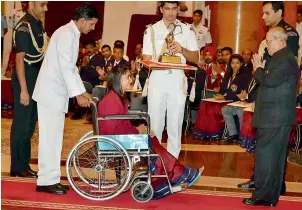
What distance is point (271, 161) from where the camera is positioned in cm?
508

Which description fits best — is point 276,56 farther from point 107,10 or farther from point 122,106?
point 107,10

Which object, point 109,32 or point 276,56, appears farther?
point 109,32

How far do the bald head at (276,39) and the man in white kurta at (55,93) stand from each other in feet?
4.37

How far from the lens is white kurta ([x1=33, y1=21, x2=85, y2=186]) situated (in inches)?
205

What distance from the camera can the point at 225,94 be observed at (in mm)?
9070

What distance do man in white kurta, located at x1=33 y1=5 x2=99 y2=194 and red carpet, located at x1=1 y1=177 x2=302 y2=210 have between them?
0.17m

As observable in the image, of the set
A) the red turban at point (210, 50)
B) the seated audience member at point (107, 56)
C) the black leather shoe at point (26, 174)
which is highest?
the red turban at point (210, 50)

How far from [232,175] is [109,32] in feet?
24.4

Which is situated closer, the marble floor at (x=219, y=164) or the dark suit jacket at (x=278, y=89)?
the dark suit jacket at (x=278, y=89)

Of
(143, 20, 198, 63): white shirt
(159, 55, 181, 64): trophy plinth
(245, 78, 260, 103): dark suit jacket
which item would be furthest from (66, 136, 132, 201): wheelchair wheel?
(245, 78, 260, 103): dark suit jacket

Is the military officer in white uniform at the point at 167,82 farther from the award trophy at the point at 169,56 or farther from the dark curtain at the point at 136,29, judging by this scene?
the dark curtain at the point at 136,29

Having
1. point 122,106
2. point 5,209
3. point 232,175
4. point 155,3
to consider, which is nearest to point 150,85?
point 122,106

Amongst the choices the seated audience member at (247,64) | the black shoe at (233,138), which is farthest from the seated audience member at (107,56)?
the black shoe at (233,138)

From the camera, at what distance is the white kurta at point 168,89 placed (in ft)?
19.7
